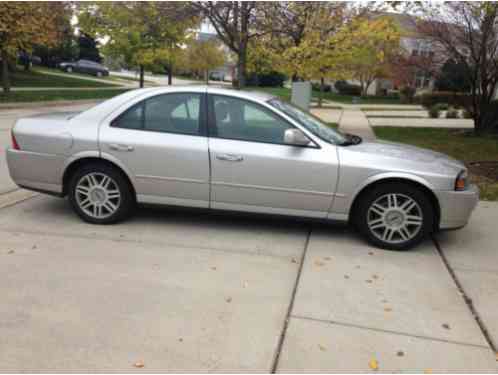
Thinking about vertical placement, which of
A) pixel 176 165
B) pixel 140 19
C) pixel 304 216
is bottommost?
pixel 304 216

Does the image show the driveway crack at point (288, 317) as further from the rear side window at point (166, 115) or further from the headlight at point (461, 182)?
the rear side window at point (166, 115)

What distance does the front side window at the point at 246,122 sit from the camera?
15.8 feet

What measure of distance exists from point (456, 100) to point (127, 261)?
1465 centimetres

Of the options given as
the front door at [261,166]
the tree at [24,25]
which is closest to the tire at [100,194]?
the front door at [261,166]

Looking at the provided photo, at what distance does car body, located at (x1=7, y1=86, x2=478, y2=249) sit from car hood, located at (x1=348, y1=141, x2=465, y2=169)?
2 centimetres

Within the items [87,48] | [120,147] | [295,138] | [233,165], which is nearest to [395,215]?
[295,138]

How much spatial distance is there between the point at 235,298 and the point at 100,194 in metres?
2.26

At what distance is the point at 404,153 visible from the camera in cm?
494

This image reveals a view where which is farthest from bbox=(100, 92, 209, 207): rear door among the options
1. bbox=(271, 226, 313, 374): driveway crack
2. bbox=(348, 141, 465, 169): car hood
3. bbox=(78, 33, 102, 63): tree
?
bbox=(78, 33, 102, 63): tree

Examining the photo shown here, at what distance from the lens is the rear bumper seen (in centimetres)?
513

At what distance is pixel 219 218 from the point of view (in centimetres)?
556

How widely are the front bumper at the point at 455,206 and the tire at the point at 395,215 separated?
11 cm

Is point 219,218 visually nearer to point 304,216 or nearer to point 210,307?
point 304,216

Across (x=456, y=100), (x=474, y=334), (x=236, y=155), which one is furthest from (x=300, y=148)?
(x=456, y=100)
